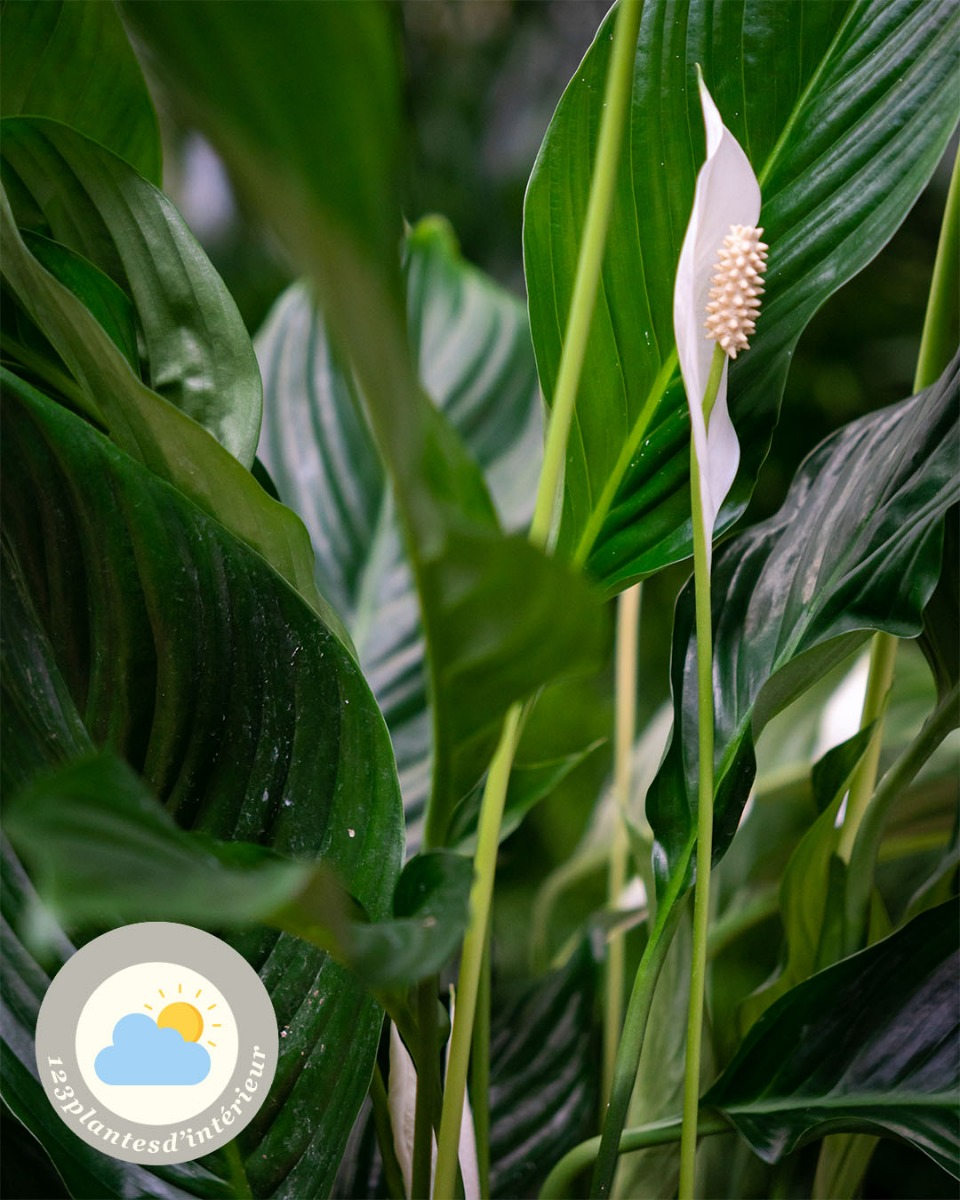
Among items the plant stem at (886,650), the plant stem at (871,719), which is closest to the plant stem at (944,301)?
the plant stem at (886,650)

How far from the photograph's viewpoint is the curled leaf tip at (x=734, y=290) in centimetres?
30

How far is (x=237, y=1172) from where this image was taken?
329 mm

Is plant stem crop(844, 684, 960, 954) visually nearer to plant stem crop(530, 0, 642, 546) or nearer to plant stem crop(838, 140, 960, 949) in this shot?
plant stem crop(838, 140, 960, 949)

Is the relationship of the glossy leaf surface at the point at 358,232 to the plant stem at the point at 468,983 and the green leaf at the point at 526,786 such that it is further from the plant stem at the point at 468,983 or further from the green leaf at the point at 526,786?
the green leaf at the point at 526,786

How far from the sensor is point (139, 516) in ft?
1.01

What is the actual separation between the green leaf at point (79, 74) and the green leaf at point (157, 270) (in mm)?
55

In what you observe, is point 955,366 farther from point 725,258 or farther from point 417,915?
point 417,915

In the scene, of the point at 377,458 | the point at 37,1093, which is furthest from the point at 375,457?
the point at 37,1093

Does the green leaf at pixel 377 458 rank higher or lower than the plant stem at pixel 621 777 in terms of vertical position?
higher

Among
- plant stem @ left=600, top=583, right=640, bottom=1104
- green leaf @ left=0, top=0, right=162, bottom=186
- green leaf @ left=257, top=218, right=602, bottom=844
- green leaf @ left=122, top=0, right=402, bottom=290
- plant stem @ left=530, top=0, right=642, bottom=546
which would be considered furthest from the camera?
green leaf @ left=257, top=218, right=602, bottom=844

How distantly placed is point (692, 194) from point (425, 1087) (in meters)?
0.33

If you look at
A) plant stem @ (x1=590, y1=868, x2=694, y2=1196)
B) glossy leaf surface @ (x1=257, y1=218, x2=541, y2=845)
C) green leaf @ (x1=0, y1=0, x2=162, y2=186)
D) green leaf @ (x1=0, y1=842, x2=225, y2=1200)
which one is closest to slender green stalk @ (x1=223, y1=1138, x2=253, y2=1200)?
green leaf @ (x1=0, y1=842, x2=225, y2=1200)

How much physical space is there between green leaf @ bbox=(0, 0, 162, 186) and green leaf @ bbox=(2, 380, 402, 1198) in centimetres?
19

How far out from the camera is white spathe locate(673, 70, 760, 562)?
0.93ft
